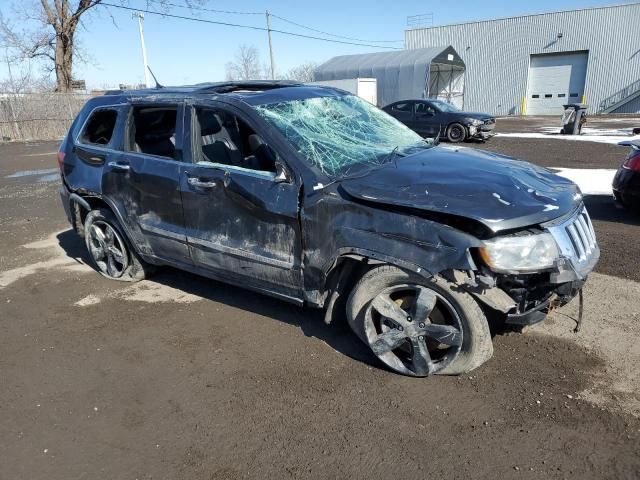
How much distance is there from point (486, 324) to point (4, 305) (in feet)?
14.2

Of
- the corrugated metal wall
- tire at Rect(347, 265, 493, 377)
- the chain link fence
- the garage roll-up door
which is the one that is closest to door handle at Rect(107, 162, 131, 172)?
tire at Rect(347, 265, 493, 377)

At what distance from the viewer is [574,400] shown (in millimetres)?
2850

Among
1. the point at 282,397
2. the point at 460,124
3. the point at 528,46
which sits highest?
the point at 528,46

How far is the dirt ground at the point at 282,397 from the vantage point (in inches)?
98.3

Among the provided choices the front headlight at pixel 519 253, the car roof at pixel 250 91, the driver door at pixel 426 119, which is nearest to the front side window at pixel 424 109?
the driver door at pixel 426 119

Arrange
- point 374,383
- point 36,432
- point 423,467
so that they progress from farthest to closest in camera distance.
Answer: point 374,383
point 36,432
point 423,467

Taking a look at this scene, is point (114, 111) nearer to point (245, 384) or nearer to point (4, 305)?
point (4, 305)

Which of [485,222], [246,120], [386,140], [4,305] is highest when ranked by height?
[246,120]

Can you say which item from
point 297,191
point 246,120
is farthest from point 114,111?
point 297,191

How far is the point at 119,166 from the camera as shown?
172 inches

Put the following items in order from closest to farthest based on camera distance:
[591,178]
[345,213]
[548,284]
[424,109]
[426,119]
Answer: [548,284], [345,213], [591,178], [426,119], [424,109]

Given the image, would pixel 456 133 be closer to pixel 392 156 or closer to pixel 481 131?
pixel 481 131

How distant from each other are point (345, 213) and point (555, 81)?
134 ft

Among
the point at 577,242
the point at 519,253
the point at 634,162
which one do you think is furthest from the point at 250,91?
the point at 634,162
